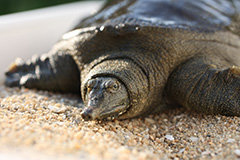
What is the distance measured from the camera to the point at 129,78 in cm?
217

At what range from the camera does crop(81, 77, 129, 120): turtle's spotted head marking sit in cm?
196

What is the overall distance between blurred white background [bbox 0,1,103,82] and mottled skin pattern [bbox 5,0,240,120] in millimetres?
885

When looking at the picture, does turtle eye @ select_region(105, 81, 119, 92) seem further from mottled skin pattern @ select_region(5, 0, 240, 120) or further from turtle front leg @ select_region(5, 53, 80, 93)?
turtle front leg @ select_region(5, 53, 80, 93)

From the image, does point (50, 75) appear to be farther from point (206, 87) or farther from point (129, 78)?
point (206, 87)

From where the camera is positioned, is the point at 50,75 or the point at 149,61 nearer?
the point at 149,61

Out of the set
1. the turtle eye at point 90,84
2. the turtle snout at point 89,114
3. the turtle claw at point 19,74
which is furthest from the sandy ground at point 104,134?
the turtle claw at point 19,74

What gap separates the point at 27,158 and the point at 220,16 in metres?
2.47

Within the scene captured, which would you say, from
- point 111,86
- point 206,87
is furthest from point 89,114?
point 206,87

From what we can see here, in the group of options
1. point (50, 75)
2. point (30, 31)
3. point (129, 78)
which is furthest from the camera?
point (30, 31)

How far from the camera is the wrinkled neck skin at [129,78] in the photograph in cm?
216

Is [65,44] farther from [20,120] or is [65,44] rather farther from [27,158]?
[27,158]

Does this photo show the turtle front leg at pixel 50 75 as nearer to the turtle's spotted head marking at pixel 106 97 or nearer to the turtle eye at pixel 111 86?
the turtle's spotted head marking at pixel 106 97

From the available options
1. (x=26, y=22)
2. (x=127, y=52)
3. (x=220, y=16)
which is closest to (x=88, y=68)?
(x=127, y=52)

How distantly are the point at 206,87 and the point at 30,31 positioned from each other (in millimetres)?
2750
